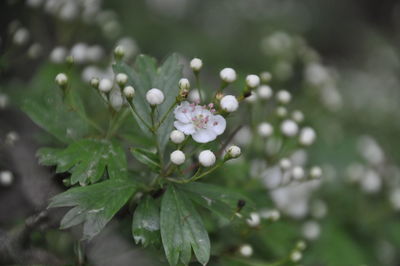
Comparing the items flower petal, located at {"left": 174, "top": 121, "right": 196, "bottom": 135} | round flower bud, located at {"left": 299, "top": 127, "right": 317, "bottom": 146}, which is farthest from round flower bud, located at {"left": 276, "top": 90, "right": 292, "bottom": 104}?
flower petal, located at {"left": 174, "top": 121, "right": 196, "bottom": 135}

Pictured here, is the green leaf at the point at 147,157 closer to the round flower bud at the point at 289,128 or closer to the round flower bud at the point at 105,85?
the round flower bud at the point at 105,85

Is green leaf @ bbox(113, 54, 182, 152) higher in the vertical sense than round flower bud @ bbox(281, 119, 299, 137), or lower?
higher

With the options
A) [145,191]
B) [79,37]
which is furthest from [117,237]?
[79,37]

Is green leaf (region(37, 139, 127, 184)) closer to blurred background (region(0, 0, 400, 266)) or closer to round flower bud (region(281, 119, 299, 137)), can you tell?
blurred background (region(0, 0, 400, 266))

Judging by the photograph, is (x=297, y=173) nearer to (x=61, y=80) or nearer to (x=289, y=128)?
(x=289, y=128)

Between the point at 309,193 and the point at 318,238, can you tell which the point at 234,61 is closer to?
the point at 309,193

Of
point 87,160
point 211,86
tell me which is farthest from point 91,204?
point 211,86
